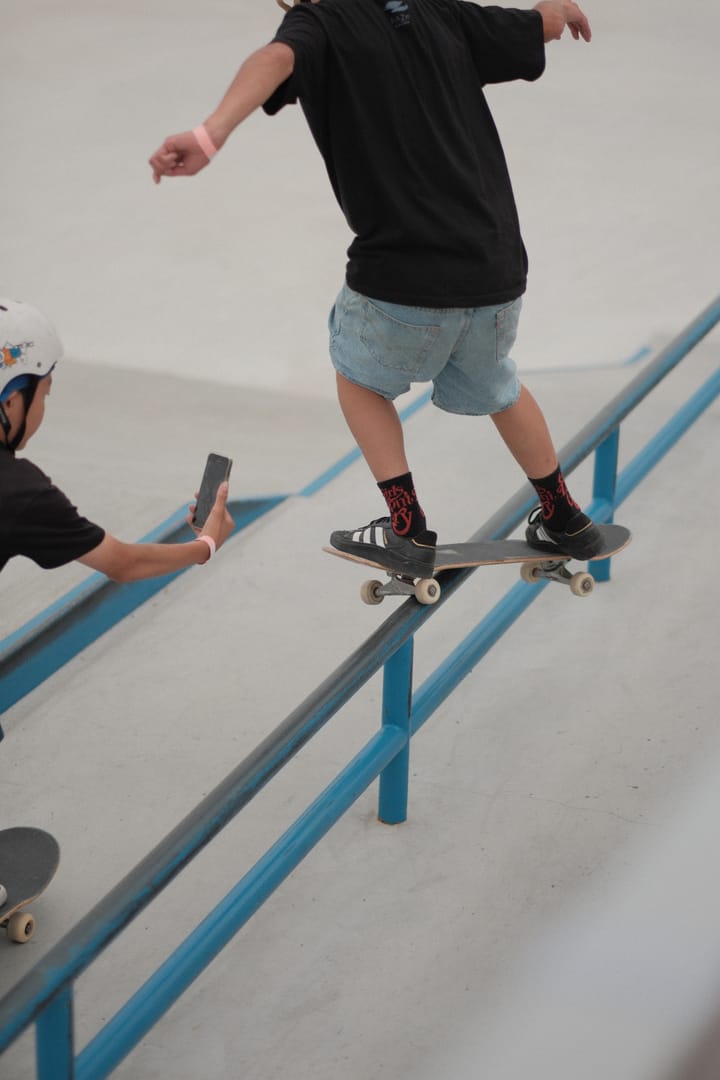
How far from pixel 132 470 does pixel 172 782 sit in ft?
7.36

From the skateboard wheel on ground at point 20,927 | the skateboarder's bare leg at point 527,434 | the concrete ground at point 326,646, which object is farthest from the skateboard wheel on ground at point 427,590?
the skateboard wheel on ground at point 20,927

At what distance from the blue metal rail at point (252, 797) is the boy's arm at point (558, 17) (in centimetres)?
103

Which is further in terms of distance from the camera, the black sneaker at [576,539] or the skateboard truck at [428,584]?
the black sneaker at [576,539]

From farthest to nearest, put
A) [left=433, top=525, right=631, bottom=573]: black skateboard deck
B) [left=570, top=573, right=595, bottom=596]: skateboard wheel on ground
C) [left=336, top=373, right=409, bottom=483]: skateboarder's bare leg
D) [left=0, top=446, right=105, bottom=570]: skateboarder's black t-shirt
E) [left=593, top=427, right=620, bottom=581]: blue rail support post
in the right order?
[left=593, top=427, right=620, bottom=581]: blue rail support post
[left=570, top=573, right=595, bottom=596]: skateboard wheel on ground
[left=433, top=525, right=631, bottom=573]: black skateboard deck
[left=336, top=373, right=409, bottom=483]: skateboarder's bare leg
[left=0, top=446, right=105, bottom=570]: skateboarder's black t-shirt

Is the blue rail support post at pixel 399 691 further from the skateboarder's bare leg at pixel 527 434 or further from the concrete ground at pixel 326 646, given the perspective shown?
the skateboarder's bare leg at pixel 527 434

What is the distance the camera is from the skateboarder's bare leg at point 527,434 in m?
2.56

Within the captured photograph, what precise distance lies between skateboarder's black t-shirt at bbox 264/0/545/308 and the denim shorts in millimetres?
40

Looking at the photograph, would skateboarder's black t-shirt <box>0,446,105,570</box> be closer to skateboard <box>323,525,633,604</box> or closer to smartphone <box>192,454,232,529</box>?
smartphone <box>192,454,232,529</box>

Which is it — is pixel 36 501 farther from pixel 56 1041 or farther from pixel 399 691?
pixel 399 691

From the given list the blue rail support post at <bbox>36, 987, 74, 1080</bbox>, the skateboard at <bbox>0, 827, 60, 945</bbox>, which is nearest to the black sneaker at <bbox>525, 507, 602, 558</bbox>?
the skateboard at <bbox>0, 827, 60, 945</bbox>

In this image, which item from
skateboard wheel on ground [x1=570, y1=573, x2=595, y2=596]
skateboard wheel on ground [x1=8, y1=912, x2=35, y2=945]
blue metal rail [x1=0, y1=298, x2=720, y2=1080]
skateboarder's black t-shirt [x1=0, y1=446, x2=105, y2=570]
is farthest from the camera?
skateboard wheel on ground [x1=570, y1=573, x2=595, y2=596]

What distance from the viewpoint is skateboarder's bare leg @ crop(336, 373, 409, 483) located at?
2400 millimetres

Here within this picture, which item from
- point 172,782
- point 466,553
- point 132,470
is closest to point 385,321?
point 466,553

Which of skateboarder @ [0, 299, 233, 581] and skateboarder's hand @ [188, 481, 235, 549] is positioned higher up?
skateboarder @ [0, 299, 233, 581]
